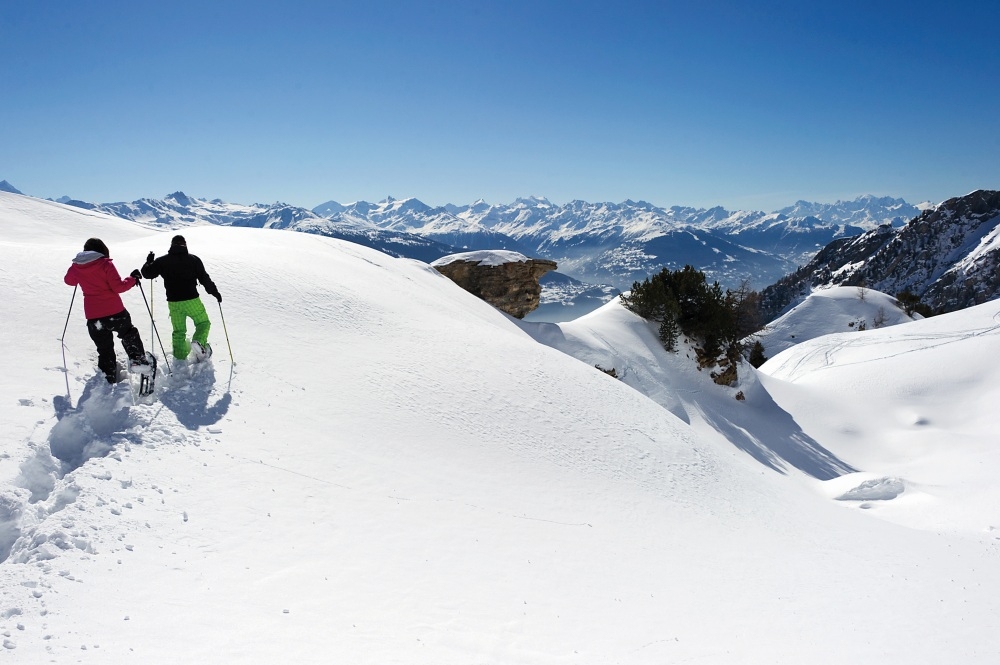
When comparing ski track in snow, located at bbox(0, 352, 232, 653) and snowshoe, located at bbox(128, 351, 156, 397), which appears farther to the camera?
snowshoe, located at bbox(128, 351, 156, 397)

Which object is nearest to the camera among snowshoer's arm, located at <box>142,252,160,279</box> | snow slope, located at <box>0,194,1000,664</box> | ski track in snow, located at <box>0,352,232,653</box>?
ski track in snow, located at <box>0,352,232,653</box>

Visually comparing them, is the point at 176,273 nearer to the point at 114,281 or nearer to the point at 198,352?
the point at 114,281

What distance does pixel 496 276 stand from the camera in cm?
3600

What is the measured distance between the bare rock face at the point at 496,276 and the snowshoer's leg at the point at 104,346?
28.3m

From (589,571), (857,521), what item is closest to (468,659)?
(589,571)

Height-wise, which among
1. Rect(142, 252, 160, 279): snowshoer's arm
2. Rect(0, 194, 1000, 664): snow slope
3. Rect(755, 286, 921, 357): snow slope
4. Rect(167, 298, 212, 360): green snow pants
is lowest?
Rect(0, 194, 1000, 664): snow slope

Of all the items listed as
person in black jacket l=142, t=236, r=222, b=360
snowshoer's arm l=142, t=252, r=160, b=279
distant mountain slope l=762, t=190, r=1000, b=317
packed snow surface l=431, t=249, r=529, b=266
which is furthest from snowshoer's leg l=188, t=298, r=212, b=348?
distant mountain slope l=762, t=190, r=1000, b=317

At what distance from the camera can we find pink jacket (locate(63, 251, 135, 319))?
7.72 meters

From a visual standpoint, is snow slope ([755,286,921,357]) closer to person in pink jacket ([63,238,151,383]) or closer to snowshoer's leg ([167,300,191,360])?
snowshoer's leg ([167,300,191,360])

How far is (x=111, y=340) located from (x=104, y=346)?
131 mm

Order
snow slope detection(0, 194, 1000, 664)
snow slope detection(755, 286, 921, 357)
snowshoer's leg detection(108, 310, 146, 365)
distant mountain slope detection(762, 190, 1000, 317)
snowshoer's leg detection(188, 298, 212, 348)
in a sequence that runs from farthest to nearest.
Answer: distant mountain slope detection(762, 190, 1000, 317)
snow slope detection(755, 286, 921, 357)
snowshoer's leg detection(188, 298, 212, 348)
snowshoer's leg detection(108, 310, 146, 365)
snow slope detection(0, 194, 1000, 664)

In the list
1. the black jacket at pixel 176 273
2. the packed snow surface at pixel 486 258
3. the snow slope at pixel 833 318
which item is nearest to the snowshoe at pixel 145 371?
the black jacket at pixel 176 273

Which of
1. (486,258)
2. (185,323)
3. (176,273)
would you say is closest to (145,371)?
(185,323)

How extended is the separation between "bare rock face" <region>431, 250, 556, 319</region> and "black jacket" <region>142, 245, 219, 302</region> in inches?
1047
